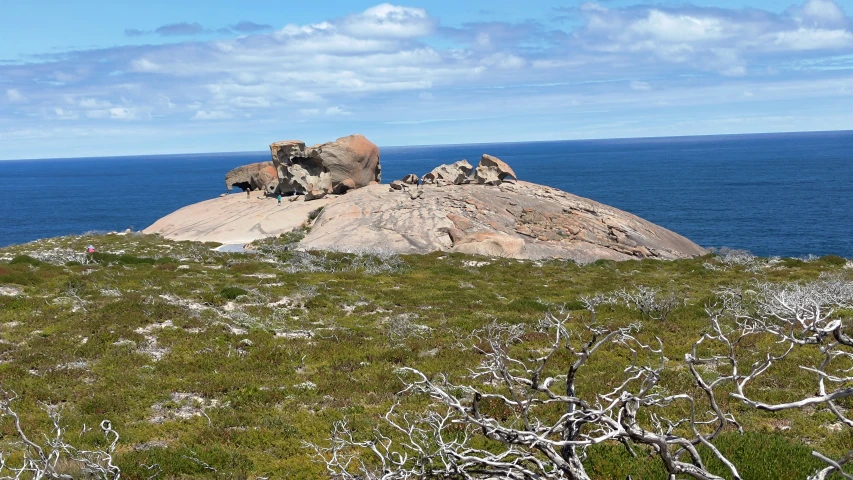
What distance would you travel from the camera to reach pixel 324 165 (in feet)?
232

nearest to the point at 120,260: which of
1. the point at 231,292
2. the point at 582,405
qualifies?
the point at 231,292

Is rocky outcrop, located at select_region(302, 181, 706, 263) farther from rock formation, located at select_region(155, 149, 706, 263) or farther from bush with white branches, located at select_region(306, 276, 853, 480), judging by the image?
bush with white branches, located at select_region(306, 276, 853, 480)

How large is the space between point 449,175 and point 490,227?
59.2 feet

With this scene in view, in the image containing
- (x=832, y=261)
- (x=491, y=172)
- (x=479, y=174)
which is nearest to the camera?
(x=832, y=261)

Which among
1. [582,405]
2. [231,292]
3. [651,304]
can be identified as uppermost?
[582,405]

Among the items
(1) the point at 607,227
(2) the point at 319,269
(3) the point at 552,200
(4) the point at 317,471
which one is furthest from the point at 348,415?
(3) the point at 552,200

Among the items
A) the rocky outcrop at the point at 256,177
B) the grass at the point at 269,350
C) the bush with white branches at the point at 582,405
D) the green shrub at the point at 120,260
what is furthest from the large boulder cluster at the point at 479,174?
the bush with white branches at the point at 582,405

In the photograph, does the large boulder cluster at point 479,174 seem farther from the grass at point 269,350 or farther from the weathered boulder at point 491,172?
the grass at point 269,350

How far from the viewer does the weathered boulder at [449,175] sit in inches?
2667

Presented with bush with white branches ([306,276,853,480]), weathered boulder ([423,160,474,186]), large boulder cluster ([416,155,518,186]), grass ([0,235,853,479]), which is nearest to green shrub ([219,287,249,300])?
grass ([0,235,853,479])

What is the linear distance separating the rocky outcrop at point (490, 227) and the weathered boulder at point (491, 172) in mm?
2515

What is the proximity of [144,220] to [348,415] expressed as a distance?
429 feet

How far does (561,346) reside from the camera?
66.5 feet

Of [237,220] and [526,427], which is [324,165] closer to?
[237,220]
